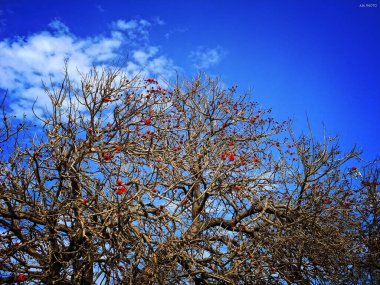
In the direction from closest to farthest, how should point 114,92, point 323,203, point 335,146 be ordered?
point 114,92 < point 323,203 < point 335,146

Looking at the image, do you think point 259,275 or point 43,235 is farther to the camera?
point 259,275

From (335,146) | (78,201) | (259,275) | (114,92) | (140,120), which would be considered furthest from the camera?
(335,146)

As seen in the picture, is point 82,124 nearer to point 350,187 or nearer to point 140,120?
point 140,120

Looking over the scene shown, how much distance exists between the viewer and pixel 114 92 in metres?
6.85

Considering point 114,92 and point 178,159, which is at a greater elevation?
point 114,92

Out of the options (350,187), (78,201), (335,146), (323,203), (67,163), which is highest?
(335,146)

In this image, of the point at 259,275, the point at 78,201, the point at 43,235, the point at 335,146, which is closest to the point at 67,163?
the point at 78,201

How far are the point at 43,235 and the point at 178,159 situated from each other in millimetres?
3200

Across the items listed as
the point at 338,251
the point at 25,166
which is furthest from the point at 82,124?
the point at 338,251

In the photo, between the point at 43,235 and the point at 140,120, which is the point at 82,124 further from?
the point at 43,235

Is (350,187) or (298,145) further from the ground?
(298,145)

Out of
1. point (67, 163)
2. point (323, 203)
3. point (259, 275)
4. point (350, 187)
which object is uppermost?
point (350, 187)

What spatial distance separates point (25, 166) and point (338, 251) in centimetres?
712

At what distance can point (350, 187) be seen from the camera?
8.73 meters
